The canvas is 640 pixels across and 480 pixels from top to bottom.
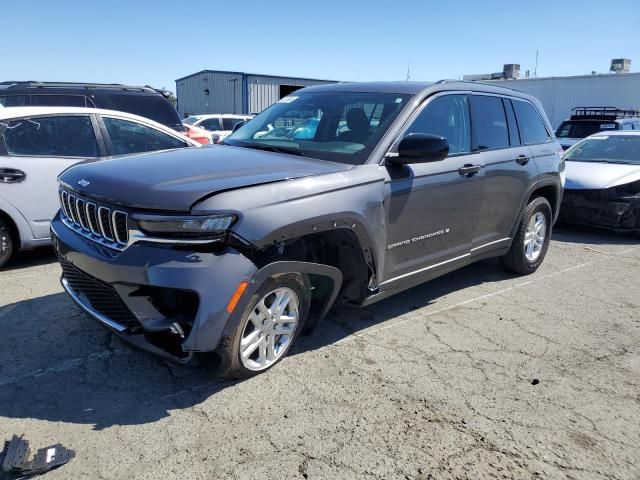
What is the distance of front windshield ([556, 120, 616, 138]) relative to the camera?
46.4 feet

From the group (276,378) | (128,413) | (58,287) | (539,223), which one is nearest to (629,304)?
(539,223)

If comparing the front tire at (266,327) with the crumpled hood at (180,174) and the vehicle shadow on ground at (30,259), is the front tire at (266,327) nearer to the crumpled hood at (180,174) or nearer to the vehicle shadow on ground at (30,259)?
the crumpled hood at (180,174)

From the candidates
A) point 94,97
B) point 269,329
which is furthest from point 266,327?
point 94,97

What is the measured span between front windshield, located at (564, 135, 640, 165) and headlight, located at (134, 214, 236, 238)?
7.53m

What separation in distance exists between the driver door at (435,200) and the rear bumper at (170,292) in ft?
4.35

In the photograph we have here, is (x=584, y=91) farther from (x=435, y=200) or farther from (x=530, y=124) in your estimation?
(x=435, y=200)

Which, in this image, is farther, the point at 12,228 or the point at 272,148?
the point at 12,228

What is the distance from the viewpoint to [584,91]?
24281mm

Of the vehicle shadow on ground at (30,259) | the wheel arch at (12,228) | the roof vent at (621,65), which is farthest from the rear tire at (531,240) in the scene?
the roof vent at (621,65)

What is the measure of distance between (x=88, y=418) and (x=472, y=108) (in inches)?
149

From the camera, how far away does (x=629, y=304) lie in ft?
16.5

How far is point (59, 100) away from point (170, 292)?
696cm

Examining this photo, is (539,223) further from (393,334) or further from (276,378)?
(276,378)

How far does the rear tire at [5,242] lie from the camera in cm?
512
